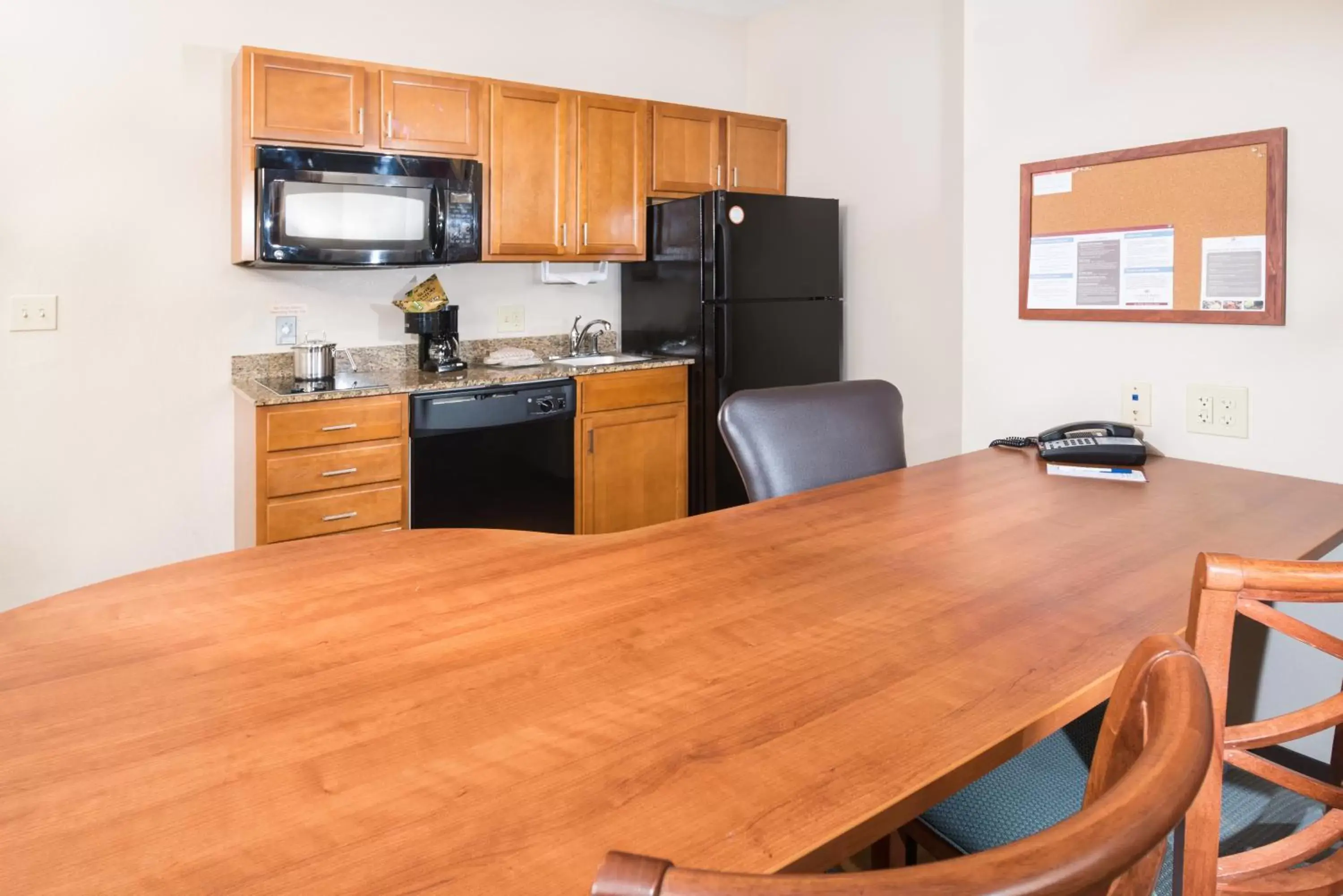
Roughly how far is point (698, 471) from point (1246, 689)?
2215mm

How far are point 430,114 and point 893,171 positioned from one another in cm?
193

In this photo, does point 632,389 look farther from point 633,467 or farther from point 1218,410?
point 1218,410

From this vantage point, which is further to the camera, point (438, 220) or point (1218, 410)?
point (438, 220)

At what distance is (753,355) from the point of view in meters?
3.64

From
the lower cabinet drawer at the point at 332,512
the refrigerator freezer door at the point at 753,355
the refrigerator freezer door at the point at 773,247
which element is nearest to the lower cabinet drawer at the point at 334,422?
the lower cabinet drawer at the point at 332,512

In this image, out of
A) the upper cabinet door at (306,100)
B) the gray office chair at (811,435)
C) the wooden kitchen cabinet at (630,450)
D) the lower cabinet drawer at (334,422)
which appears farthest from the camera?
the wooden kitchen cabinet at (630,450)

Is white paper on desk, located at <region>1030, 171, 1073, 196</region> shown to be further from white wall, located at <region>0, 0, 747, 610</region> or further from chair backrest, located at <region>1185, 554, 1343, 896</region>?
white wall, located at <region>0, 0, 747, 610</region>

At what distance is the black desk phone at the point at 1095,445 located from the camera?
1.94 metres

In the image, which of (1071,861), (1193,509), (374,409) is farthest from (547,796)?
(374,409)

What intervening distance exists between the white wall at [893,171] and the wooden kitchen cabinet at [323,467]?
2.11m

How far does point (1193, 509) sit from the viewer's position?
5.10 ft

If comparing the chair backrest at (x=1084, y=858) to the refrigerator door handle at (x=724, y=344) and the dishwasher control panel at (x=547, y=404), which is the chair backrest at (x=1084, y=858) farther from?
the refrigerator door handle at (x=724, y=344)

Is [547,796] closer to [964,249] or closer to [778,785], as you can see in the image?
[778,785]

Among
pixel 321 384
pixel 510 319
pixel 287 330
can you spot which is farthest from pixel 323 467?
pixel 510 319
